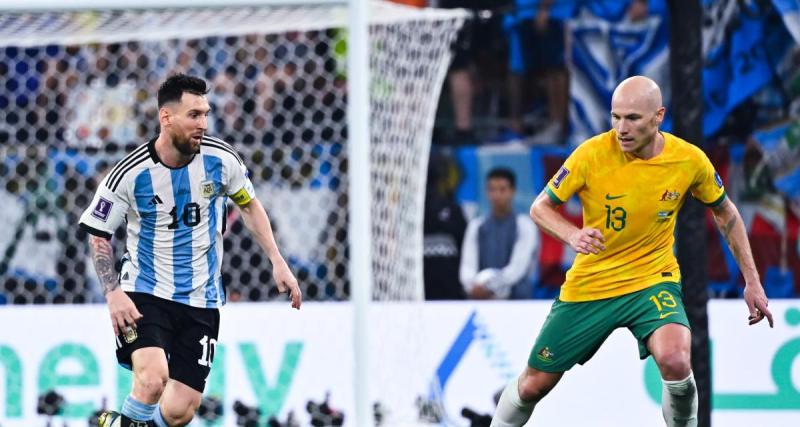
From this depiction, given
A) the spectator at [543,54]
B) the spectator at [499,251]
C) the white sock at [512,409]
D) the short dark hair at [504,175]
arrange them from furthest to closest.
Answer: the spectator at [543,54], the short dark hair at [504,175], the spectator at [499,251], the white sock at [512,409]

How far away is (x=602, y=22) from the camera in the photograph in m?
10.9

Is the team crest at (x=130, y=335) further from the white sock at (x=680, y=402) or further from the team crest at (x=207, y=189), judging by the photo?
the white sock at (x=680, y=402)

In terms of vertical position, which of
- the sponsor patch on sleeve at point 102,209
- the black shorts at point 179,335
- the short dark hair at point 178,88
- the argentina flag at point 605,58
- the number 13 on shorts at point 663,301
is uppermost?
the argentina flag at point 605,58

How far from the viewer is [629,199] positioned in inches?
272

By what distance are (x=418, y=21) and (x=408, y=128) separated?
706 mm

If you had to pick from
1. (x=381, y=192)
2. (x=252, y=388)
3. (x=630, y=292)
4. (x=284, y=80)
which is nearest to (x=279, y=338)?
(x=252, y=388)

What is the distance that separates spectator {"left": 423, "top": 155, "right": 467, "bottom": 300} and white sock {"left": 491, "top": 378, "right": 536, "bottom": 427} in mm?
3087

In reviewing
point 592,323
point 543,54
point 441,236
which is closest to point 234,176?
point 592,323

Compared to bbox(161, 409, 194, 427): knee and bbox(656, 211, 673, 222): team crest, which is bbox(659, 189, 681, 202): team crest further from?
bbox(161, 409, 194, 427): knee

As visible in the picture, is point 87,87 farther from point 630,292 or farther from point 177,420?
point 630,292

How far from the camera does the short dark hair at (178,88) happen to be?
22.4ft

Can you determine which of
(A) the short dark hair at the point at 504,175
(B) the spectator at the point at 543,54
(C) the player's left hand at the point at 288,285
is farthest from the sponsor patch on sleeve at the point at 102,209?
(B) the spectator at the point at 543,54

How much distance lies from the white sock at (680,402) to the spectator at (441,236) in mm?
3434

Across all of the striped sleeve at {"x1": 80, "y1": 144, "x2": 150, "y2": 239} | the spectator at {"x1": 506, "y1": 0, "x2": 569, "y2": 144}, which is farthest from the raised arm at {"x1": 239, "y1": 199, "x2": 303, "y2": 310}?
the spectator at {"x1": 506, "y1": 0, "x2": 569, "y2": 144}
